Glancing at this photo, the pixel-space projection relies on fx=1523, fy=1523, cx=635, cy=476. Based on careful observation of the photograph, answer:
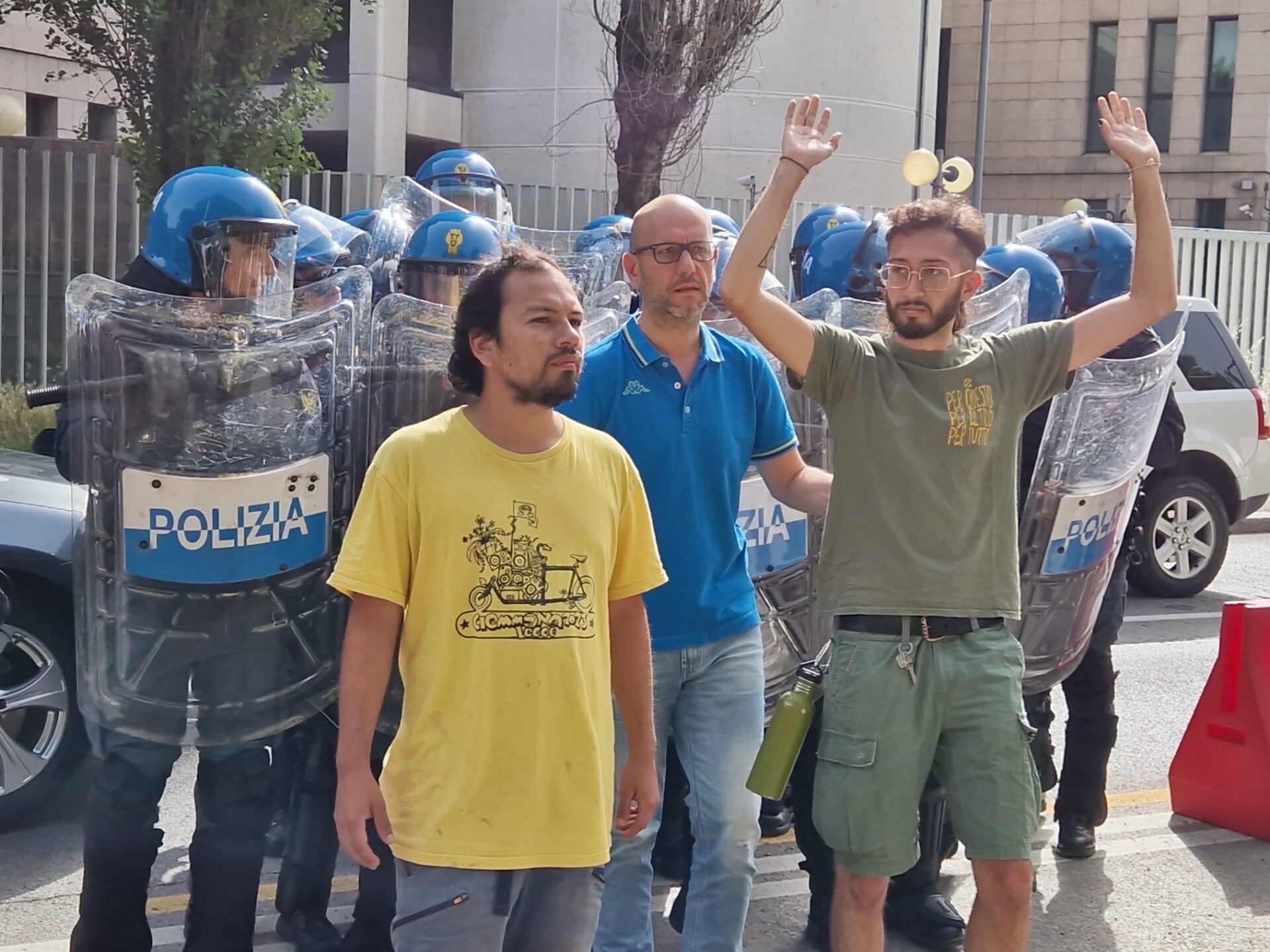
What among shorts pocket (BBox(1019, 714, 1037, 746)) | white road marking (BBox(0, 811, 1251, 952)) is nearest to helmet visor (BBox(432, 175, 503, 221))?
white road marking (BBox(0, 811, 1251, 952))

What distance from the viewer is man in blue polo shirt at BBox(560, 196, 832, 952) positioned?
3.46 metres

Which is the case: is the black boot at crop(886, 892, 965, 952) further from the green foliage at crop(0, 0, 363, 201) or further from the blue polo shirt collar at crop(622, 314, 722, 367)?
the green foliage at crop(0, 0, 363, 201)

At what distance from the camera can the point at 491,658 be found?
8.59 feet

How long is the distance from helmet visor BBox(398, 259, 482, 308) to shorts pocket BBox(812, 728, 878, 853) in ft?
5.57

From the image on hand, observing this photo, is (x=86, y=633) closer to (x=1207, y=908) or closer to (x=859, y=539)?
(x=859, y=539)

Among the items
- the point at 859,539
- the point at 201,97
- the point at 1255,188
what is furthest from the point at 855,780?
the point at 1255,188

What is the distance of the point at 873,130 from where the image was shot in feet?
80.3

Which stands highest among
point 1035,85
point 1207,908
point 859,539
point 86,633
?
point 1035,85

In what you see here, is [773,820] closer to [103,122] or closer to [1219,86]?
[103,122]

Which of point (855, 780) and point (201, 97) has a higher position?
point (201, 97)

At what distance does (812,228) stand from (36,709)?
3488mm

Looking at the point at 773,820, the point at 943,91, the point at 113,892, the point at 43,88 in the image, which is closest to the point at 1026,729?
the point at 773,820

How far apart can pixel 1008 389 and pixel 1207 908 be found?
2.13 m

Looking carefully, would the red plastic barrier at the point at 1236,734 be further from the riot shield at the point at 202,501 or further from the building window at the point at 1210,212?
the building window at the point at 1210,212
